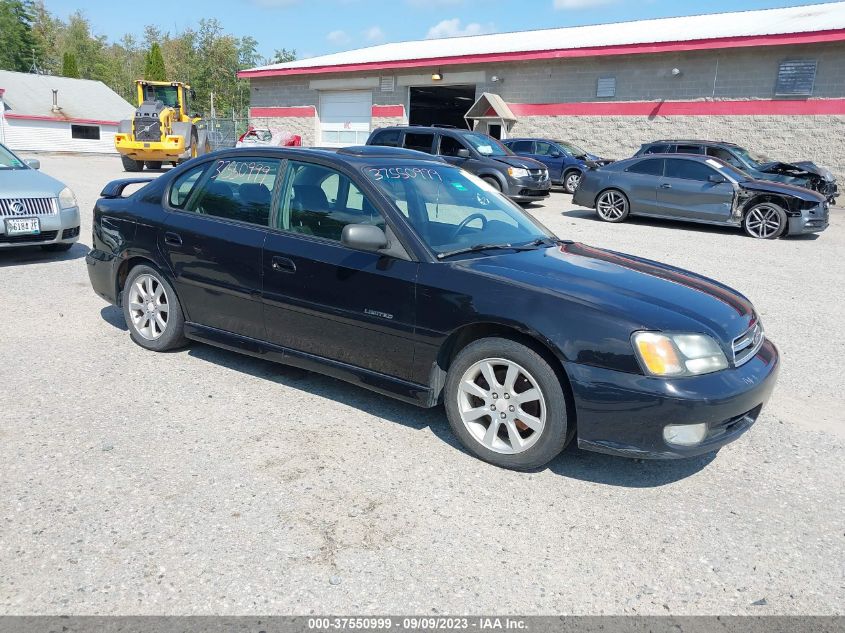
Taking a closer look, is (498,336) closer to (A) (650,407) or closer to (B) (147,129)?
(A) (650,407)

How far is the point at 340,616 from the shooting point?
247cm

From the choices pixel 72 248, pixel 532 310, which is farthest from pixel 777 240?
pixel 72 248

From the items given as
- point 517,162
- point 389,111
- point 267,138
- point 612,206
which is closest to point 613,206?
point 612,206

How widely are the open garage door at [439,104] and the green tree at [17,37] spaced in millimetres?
62326

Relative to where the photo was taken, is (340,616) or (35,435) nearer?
(340,616)

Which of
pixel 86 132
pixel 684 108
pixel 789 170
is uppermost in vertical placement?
pixel 684 108

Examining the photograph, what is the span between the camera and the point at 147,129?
24.5m

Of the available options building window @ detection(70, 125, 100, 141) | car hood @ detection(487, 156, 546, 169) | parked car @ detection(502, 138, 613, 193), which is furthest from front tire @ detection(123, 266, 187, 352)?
building window @ detection(70, 125, 100, 141)

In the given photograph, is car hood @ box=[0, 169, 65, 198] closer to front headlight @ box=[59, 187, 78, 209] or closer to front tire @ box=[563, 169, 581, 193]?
front headlight @ box=[59, 187, 78, 209]

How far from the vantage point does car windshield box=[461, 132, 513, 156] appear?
15.5 meters

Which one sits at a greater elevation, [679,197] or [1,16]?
[1,16]

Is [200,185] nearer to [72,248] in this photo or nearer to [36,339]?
[36,339]

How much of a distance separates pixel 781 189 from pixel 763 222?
0.68 meters

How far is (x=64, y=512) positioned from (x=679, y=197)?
1287 centimetres
